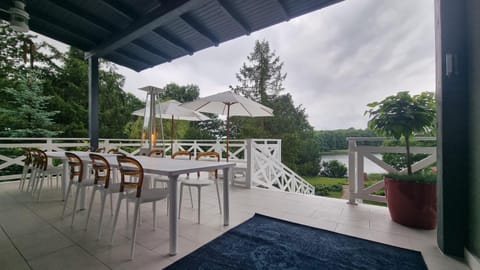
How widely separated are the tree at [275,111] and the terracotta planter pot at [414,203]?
12.2 m

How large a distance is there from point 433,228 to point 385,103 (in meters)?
1.58

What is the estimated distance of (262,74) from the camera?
606 inches

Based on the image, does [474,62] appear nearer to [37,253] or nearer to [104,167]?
[104,167]

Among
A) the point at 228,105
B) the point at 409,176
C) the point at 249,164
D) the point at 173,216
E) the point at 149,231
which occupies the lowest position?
the point at 149,231

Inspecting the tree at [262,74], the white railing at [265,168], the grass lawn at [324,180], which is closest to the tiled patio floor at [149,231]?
the white railing at [265,168]

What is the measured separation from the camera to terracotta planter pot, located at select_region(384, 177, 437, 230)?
2257 mm

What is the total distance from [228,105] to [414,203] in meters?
3.44

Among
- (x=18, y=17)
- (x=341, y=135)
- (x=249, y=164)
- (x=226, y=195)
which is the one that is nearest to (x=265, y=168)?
(x=249, y=164)

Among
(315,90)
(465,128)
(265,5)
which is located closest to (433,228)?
(465,128)

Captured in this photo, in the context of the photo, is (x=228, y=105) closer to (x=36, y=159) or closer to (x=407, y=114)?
(x=407, y=114)

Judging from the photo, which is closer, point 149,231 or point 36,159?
point 149,231

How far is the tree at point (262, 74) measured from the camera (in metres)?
15.4

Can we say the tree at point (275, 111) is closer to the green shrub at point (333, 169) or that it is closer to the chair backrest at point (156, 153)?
the green shrub at point (333, 169)

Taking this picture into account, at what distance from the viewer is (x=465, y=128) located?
5.79ft
